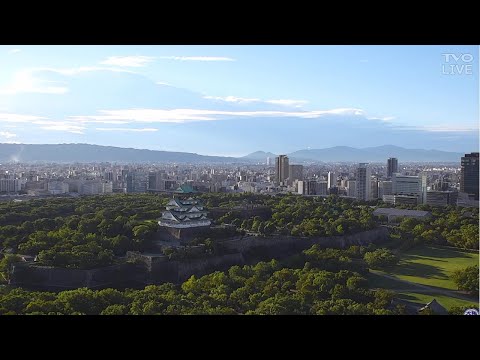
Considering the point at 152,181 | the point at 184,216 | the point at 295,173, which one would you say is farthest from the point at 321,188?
the point at 184,216

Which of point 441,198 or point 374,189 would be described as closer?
point 441,198

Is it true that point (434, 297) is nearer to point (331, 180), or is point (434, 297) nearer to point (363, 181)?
point (363, 181)

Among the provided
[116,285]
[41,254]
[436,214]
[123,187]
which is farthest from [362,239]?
[123,187]

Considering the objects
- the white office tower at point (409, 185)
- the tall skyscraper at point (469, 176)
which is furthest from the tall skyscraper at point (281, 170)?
the tall skyscraper at point (469, 176)

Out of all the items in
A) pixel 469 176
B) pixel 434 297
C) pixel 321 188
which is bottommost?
pixel 434 297

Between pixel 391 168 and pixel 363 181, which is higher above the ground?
pixel 391 168
